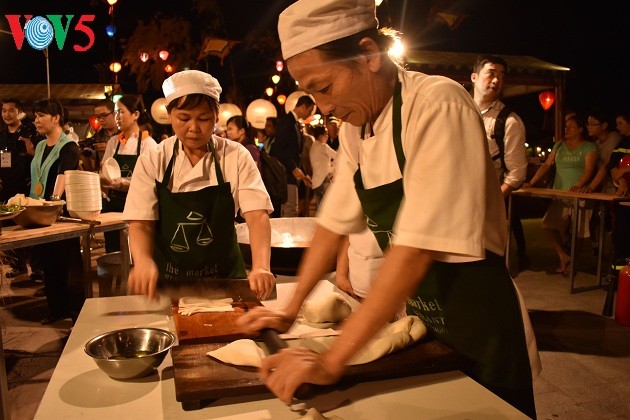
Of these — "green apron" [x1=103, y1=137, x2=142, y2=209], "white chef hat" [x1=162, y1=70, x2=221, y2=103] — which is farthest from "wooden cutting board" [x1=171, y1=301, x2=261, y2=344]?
"green apron" [x1=103, y1=137, x2=142, y2=209]

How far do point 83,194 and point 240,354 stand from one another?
9.67 feet

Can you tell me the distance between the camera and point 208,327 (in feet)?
5.37

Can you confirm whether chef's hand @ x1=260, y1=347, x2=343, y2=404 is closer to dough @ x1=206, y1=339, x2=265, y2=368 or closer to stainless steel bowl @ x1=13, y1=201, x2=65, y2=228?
dough @ x1=206, y1=339, x2=265, y2=368

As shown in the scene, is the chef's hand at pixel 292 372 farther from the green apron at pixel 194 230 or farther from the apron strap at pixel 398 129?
the green apron at pixel 194 230

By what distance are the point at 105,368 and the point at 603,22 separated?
79.3 feet

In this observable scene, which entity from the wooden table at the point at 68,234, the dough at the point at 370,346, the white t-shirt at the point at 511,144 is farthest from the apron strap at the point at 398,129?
the white t-shirt at the point at 511,144

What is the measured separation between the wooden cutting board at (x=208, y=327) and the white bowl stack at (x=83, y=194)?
2.29m

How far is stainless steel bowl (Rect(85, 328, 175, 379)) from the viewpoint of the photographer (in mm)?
1371

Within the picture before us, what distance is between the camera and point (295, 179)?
829cm

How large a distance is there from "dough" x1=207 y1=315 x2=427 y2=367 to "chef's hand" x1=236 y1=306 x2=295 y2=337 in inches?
3.1

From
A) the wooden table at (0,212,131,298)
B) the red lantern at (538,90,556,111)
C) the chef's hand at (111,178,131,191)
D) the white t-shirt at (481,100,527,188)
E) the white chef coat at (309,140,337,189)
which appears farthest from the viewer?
the red lantern at (538,90,556,111)

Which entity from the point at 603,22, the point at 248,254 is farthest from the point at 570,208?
the point at 603,22

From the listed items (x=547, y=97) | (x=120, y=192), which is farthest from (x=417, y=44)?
(x=120, y=192)

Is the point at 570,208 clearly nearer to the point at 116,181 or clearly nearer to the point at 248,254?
the point at 248,254
